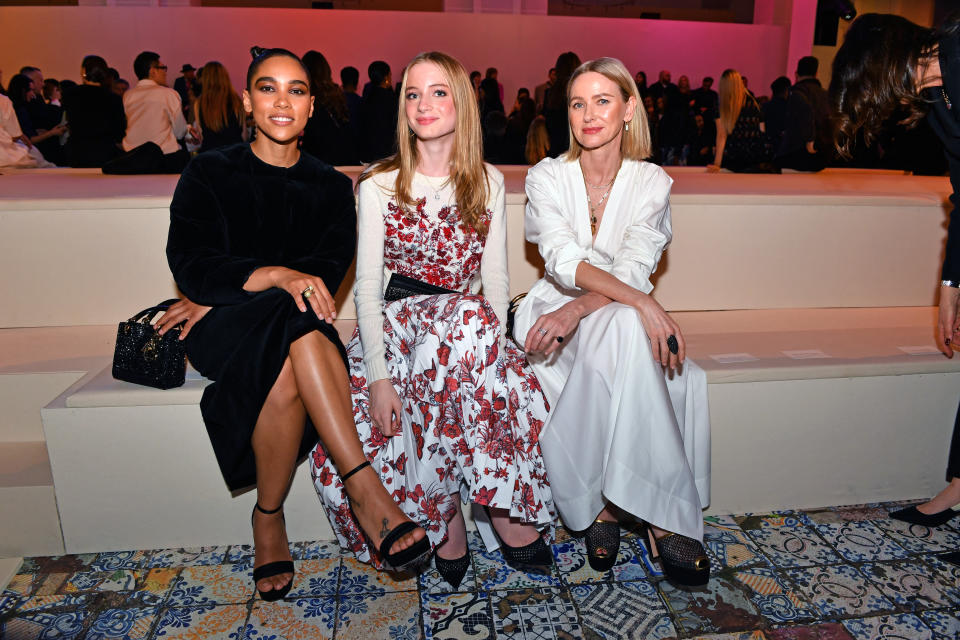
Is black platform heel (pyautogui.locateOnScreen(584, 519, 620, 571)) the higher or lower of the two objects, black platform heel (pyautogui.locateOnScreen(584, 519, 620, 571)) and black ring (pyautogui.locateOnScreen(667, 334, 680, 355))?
the lower

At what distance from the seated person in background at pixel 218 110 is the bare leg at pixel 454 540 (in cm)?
367

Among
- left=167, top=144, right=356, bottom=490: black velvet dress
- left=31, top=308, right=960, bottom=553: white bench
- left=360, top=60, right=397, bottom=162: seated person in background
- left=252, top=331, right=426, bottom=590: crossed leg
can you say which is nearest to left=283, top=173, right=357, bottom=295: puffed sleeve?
left=167, top=144, right=356, bottom=490: black velvet dress

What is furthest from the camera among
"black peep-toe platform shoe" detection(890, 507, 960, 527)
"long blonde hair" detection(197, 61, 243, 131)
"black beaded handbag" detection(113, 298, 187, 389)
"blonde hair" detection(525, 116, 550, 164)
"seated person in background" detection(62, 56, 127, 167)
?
"blonde hair" detection(525, 116, 550, 164)

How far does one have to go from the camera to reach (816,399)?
2.33 metres

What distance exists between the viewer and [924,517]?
7.62ft

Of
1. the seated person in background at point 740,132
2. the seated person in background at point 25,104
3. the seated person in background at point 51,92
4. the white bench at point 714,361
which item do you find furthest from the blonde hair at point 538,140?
the seated person in background at point 51,92

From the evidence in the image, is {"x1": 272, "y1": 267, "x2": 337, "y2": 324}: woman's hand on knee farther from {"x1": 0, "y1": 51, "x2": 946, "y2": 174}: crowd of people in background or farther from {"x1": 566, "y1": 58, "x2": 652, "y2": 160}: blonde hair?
{"x1": 0, "y1": 51, "x2": 946, "y2": 174}: crowd of people in background

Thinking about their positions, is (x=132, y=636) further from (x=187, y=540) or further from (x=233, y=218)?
(x=233, y=218)

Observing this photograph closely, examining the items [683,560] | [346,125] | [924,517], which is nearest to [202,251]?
[683,560]

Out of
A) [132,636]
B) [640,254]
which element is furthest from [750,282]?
[132,636]

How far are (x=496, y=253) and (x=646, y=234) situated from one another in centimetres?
47

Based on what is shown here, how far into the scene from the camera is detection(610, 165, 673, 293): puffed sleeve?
2141mm

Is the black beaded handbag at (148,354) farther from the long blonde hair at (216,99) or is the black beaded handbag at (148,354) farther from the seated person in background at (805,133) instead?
the seated person in background at (805,133)

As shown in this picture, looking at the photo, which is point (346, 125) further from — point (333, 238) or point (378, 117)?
point (333, 238)
